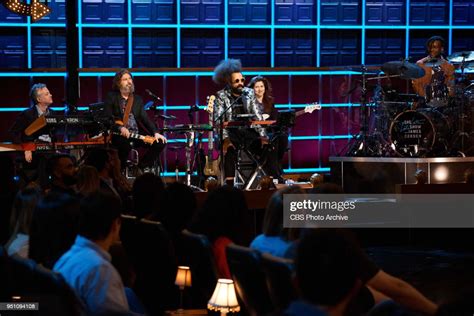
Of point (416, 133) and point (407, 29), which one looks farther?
point (407, 29)

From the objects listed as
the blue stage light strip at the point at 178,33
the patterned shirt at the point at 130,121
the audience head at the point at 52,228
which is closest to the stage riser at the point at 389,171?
the patterned shirt at the point at 130,121

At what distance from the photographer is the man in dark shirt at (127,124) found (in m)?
8.73

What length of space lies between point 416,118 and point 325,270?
26.9 ft

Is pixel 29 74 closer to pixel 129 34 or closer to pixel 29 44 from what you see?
pixel 29 44

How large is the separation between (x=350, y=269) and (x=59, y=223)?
1.60m

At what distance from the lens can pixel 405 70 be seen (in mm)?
10047

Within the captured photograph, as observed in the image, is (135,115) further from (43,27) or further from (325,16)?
(325,16)

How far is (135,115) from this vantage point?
9102 mm

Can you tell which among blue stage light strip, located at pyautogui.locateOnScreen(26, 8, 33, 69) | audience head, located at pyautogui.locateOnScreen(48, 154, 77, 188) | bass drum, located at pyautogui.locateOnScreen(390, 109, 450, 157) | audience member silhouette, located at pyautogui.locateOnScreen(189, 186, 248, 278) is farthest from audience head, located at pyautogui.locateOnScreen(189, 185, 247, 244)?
blue stage light strip, located at pyautogui.locateOnScreen(26, 8, 33, 69)

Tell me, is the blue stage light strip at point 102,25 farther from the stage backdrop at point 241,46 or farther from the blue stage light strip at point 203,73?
the blue stage light strip at point 203,73

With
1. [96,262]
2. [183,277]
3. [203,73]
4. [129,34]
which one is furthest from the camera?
[203,73]

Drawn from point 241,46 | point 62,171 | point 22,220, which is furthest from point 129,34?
point 22,220

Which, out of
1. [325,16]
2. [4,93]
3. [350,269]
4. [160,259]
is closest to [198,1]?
[325,16]

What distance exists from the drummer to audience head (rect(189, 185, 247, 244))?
6854 mm
